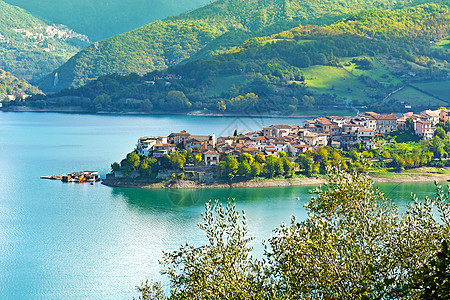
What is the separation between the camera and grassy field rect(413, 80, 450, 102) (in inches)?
2803

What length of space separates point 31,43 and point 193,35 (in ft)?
159

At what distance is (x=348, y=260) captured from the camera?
8.26 meters

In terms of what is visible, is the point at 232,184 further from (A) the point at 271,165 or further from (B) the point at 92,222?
(B) the point at 92,222

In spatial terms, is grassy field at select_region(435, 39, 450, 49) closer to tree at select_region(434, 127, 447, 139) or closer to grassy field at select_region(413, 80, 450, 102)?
grassy field at select_region(413, 80, 450, 102)

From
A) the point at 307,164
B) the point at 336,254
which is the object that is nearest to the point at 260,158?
the point at 307,164

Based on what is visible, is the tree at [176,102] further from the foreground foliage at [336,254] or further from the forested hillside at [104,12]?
the forested hillside at [104,12]

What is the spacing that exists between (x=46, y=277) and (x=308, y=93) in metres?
57.5

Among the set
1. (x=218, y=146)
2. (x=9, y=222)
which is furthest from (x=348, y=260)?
(x=218, y=146)

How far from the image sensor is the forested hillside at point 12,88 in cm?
9412

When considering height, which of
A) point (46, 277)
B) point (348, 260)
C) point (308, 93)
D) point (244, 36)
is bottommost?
point (46, 277)

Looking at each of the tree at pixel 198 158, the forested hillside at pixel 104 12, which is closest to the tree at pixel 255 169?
the tree at pixel 198 158

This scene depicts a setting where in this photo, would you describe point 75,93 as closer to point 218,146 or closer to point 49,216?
point 218,146

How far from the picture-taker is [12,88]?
317 feet

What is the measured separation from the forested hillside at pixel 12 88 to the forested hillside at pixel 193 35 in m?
9.04
